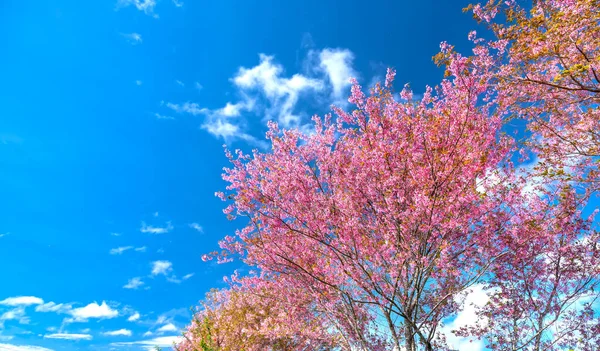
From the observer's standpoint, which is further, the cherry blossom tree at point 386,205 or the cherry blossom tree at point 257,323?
the cherry blossom tree at point 257,323

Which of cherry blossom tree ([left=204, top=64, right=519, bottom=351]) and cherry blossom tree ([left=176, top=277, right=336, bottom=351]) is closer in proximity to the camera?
cherry blossom tree ([left=204, top=64, right=519, bottom=351])

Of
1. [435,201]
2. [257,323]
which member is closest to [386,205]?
[435,201]

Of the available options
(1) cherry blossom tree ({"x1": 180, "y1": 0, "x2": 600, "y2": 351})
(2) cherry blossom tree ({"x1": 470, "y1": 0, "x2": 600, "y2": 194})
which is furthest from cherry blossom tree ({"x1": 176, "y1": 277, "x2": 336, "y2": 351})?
(2) cherry blossom tree ({"x1": 470, "y1": 0, "x2": 600, "y2": 194})

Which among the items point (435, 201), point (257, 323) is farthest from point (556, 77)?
point (257, 323)

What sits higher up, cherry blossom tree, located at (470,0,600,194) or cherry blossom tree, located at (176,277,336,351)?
cherry blossom tree, located at (470,0,600,194)

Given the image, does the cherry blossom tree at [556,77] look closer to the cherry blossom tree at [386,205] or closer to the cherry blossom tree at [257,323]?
the cherry blossom tree at [386,205]

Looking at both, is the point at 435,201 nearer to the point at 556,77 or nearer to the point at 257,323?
the point at 556,77

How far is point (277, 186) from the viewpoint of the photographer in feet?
31.7

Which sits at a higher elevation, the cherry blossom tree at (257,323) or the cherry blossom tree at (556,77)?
the cherry blossom tree at (556,77)

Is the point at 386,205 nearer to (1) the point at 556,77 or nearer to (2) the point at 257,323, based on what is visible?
(1) the point at 556,77

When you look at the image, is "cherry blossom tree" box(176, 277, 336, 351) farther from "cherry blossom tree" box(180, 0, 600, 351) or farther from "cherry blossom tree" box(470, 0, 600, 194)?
"cherry blossom tree" box(470, 0, 600, 194)

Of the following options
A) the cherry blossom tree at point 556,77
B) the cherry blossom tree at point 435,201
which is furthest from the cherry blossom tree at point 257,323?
the cherry blossom tree at point 556,77

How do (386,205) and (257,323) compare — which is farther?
(257,323)

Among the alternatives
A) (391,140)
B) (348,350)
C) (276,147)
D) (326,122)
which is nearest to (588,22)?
(391,140)
